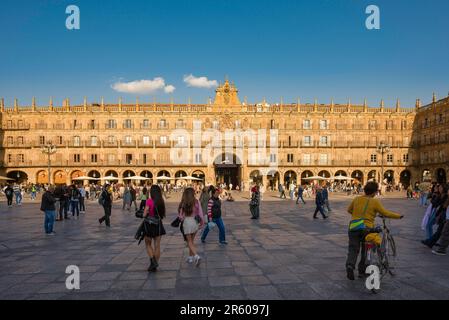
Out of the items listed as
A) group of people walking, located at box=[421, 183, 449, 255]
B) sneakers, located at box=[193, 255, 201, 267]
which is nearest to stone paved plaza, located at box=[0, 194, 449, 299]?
sneakers, located at box=[193, 255, 201, 267]

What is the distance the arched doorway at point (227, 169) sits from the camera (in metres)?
51.1

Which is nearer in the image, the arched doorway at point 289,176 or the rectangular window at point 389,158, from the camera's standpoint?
the rectangular window at point 389,158

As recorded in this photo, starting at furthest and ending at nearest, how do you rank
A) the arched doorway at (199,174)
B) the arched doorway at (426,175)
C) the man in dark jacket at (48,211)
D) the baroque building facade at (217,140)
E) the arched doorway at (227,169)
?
the arched doorway at (199,174)
the arched doorway at (227,169)
the baroque building facade at (217,140)
the arched doorway at (426,175)
the man in dark jacket at (48,211)

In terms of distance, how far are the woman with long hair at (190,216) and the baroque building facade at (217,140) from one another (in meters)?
43.3

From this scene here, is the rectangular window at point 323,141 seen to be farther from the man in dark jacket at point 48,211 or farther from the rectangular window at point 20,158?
the man in dark jacket at point 48,211

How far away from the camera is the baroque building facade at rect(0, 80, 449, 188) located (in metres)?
50.3

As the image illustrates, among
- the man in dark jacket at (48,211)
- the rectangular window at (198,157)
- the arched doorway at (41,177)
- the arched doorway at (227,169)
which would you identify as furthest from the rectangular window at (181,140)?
the man in dark jacket at (48,211)

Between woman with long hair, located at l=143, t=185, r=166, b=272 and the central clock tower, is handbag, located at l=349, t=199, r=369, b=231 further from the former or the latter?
the central clock tower

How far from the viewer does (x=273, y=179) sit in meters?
52.7

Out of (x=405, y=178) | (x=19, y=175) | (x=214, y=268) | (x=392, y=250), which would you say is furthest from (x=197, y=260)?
(x=405, y=178)

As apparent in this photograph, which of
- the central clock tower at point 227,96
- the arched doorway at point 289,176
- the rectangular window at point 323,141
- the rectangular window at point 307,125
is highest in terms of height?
the central clock tower at point 227,96

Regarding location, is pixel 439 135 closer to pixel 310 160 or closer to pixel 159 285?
pixel 310 160
